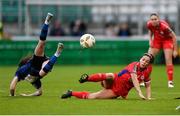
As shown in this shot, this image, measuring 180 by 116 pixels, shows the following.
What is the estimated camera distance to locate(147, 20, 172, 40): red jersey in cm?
2072

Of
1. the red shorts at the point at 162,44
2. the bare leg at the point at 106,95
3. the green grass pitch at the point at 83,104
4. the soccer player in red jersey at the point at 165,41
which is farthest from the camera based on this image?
the red shorts at the point at 162,44

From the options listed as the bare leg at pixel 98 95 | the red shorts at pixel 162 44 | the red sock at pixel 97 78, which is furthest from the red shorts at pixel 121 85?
the red shorts at pixel 162 44

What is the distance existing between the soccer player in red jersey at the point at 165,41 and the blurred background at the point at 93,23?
13.3 meters

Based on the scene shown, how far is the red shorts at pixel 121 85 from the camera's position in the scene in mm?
15758

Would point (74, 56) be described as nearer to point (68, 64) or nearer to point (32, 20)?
point (68, 64)

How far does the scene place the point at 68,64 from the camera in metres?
34.6

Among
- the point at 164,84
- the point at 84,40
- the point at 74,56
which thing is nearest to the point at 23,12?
the point at 74,56

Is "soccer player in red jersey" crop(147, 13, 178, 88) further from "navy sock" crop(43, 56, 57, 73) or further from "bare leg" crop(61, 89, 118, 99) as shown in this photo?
"bare leg" crop(61, 89, 118, 99)

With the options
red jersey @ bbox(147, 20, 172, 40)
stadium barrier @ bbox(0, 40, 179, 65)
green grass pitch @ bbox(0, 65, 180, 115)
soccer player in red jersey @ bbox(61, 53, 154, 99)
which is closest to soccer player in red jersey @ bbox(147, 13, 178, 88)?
red jersey @ bbox(147, 20, 172, 40)

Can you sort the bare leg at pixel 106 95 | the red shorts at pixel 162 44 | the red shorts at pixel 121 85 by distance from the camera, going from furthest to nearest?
the red shorts at pixel 162 44, the bare leg at pixel 106 95, the red shorts at pixel 121 85

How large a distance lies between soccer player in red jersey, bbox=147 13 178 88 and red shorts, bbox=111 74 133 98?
4920 millimetres

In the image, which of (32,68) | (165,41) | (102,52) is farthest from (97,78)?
(102,52)

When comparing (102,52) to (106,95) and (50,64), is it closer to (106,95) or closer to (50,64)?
(50,64)

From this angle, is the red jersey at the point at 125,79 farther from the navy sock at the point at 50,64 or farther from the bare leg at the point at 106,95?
the navy sock at the point at 50,64
